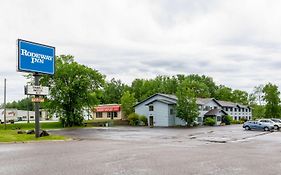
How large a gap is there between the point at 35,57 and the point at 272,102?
8323 cm

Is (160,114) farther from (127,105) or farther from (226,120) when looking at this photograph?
(226,120)

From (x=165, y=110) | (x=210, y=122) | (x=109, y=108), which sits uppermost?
(x=109, y=108)

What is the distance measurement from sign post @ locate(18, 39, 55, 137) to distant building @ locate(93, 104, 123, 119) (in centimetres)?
5084

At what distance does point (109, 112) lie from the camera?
82.9m

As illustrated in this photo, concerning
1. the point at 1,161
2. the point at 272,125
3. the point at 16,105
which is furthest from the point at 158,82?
the point at 1,161

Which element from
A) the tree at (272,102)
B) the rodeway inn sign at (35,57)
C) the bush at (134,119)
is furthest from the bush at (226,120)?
the rodeway inn sign at (35,57)

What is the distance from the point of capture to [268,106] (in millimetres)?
94750

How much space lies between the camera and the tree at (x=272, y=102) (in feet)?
305

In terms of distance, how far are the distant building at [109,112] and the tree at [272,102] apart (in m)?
45.2

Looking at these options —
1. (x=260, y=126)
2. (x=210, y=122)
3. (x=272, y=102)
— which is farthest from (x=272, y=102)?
(x=260, y=126)

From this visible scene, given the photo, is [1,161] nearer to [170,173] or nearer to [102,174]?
[102,174]

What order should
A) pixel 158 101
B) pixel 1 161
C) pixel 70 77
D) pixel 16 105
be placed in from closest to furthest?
pixel 1 161
pixel 70 77
pixel 158 101
pixel 16 105

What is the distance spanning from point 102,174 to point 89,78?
5350 cm

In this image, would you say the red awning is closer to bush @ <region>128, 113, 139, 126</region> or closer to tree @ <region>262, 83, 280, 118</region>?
bush @ <region>128, 113, 139, 126</region>
